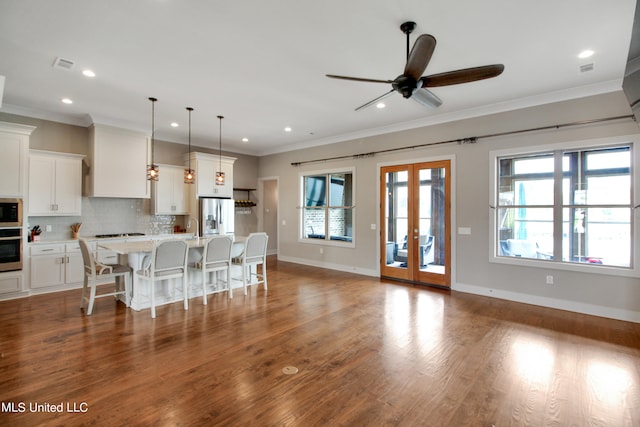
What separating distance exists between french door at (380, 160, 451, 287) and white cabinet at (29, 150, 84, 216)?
5.66m

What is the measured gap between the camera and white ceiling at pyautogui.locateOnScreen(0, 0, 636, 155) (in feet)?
8.67

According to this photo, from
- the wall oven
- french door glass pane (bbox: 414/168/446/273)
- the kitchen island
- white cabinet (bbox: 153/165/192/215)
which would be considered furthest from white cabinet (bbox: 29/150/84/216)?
french door glass pane (bbox: 414/168/446/273)

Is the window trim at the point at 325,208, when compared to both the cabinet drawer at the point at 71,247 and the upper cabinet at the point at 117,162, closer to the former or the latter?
the upper cabinet at the point at 117,162

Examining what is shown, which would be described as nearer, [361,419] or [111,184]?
[361,419]

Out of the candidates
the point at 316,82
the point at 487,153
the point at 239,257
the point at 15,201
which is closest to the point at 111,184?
the point at 15,201

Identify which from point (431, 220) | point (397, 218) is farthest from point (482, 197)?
point (397, 218)

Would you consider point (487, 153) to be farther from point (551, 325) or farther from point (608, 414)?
point (608, 414)

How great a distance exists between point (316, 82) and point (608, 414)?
13.9 feet

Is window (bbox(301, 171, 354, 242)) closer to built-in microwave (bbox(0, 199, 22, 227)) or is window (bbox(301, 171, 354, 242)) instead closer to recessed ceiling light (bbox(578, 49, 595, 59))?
recessed ceiling light (bbox(578, 49, 595, 59))

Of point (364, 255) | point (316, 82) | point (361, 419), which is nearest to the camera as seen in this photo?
point (361, 419)

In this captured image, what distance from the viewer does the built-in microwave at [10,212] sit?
448 centimetres

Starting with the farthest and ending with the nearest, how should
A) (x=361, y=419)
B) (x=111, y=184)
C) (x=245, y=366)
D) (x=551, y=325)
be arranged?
(x=111, y=184) < (x=551, y=325) < (x=245, y=366) < (x=361, y=419)

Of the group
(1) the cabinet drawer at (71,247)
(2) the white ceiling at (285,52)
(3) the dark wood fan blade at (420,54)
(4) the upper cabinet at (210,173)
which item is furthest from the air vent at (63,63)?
(3) the dark wood fan blade at (420,54)

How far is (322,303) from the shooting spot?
4.56 metres
